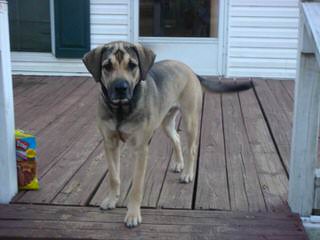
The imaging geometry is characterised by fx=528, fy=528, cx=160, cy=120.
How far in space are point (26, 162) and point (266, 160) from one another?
6.21 ft

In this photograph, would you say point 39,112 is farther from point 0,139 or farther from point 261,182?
point 261,182

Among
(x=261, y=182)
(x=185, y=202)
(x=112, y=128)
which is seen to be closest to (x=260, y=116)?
(x=261, y=182)

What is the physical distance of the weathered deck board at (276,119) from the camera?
457 centimetres

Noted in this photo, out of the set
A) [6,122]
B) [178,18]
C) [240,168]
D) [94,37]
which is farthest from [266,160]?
[94,37]

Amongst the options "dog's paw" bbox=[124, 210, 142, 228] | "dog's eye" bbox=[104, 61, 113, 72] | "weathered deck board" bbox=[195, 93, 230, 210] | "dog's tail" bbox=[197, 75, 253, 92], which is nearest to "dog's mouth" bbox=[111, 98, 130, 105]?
"dog's eye" bbox=[104, 61, 113, 72]

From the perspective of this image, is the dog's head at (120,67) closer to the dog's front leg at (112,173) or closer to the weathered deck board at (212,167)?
the dog's front leg at (112,173)

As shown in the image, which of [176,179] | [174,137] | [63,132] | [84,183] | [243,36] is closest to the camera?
[84,183]

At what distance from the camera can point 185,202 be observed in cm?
350

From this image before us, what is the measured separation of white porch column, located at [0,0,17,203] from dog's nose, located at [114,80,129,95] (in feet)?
2.74

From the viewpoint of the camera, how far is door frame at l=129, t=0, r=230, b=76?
7.25 meters

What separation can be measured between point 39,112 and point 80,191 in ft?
7.55

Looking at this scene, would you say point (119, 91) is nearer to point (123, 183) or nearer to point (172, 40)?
point (123, 183)

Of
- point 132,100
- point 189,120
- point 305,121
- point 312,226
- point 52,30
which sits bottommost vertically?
point 312,226

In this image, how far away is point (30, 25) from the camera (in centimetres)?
739
